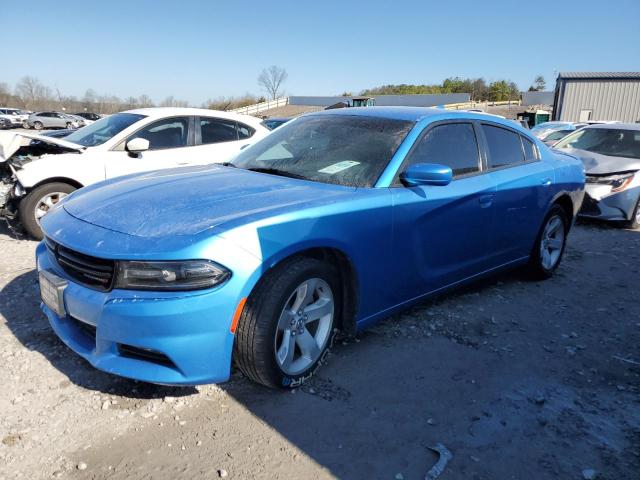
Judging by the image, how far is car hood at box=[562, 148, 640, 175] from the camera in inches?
291

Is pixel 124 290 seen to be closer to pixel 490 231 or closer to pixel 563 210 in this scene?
pixel 490 231

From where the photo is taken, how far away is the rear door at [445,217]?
3236 mm

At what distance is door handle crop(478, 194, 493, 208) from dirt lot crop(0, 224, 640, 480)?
0.90 metres

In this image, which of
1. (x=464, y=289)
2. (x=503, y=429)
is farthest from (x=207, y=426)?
(x=464, y=289)

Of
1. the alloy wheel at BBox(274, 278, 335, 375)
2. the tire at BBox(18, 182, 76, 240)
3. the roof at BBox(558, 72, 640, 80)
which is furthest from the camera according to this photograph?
the roof at BBox(558, 72, 640, 80)

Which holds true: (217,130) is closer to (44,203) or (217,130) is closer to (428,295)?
(44,203)

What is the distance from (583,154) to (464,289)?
A: 4.96 meters

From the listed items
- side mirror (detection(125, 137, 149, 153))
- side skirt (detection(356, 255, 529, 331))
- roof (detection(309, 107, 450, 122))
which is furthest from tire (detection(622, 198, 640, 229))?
side mirror (detection(125, 137, 149, 153))

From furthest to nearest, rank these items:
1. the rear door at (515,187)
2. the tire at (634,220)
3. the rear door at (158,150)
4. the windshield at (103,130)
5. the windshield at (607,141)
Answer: the windshield at (607,141), the tire at (634,220), the windshield at (103,130), the rear door at (158,150), the rear door at (515,187)

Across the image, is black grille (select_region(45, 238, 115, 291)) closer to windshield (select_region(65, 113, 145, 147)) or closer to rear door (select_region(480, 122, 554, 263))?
rear door (select_region(480, 122, 554, 263))

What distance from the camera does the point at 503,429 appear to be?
8.40 feet

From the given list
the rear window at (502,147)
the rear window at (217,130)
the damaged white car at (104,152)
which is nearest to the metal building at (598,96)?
the rear window at (217,130)

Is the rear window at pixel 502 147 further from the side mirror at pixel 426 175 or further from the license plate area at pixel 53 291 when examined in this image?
the license plate area at pixel 53 291

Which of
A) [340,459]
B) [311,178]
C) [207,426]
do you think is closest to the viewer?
Answer: [340,459]
